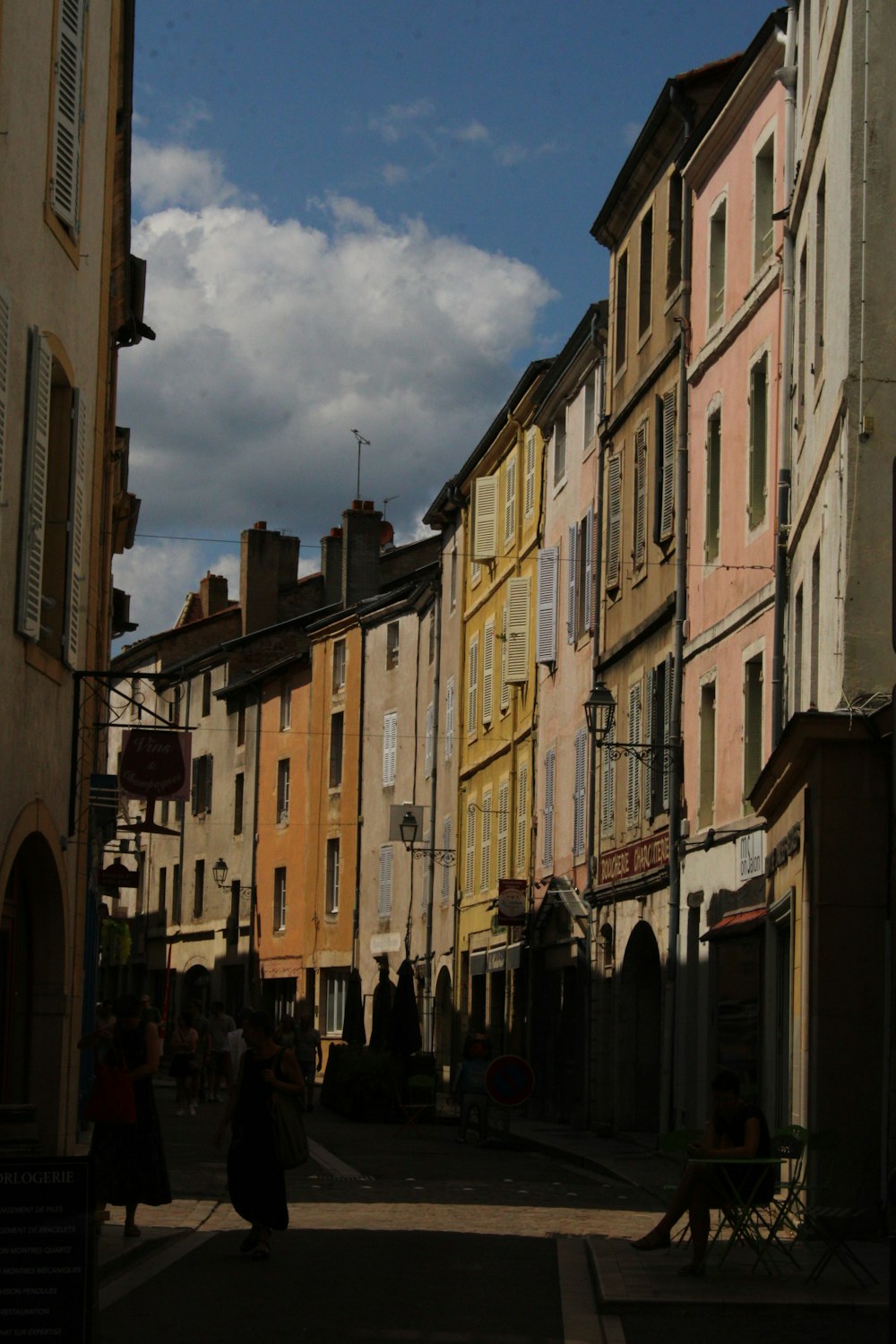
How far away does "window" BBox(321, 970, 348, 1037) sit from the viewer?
53.6 m

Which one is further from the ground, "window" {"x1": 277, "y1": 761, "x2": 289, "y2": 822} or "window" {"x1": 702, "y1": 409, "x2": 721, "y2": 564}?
"window" {"x1": 702, "y1": 409, "x2": 721, "y2": 564}

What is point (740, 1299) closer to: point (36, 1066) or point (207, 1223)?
point (207, 1223)

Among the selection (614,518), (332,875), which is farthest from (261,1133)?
(332,875)

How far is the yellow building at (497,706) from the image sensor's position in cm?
3903

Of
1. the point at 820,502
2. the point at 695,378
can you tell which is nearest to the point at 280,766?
the point at 695,378

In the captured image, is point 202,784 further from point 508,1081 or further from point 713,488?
point 713,488

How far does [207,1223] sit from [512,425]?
27428 mm

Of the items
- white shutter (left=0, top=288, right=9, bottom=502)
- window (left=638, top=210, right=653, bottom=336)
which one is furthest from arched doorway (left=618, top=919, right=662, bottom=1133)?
white shutter (left=0, top=288, right=9, bottom=502)

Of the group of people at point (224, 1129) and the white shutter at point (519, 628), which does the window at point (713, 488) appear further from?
the white shutter at point (519, 628)

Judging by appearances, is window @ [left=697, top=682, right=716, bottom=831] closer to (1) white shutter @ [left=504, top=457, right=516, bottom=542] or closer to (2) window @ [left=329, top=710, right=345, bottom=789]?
(1) white shutter @ [left=504, top=457, right=516, bottom=542]

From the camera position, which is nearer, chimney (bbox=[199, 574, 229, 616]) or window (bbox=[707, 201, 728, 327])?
window (bbox=[707, 201, 728, 327])

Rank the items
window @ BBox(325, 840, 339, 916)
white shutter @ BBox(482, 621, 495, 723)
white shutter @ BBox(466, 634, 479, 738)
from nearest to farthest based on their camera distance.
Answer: white shutter @ BBox(482, 621, 495, 723)
white shutter @ BBox(466, 634, 479, 738)
window @ BBox(325, 840, 339, 916)

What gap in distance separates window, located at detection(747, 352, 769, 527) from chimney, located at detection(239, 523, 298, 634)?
41.4 metres

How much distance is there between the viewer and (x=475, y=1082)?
92.7 ft
